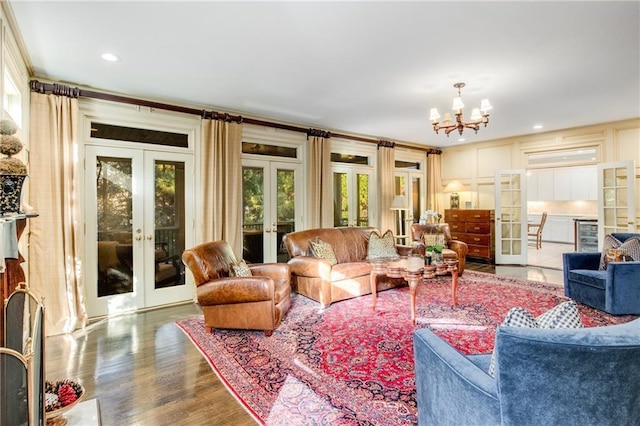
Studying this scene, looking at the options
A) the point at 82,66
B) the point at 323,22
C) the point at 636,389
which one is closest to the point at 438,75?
the point at 323,22

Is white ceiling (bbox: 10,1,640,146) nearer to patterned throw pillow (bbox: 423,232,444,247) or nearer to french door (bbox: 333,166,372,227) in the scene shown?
french door (bbox: 333,166,372,227)

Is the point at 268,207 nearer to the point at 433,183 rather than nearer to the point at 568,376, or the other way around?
the point at 433,183

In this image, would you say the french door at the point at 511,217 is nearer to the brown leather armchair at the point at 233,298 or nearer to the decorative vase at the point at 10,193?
the brown leather armchair at the point at 233,298

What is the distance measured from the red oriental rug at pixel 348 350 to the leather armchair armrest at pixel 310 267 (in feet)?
1.24

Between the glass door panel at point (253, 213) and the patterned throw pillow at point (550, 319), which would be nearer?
the patterned throw pillow at point (550, 319)

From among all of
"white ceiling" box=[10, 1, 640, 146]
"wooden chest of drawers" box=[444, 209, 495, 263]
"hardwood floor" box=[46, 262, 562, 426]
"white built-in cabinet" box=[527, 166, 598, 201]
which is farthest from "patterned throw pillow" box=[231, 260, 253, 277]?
"white built-in cabinet" box=[527, 166, 598, 201]

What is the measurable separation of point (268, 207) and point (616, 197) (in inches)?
239

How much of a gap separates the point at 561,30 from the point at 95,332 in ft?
17.3

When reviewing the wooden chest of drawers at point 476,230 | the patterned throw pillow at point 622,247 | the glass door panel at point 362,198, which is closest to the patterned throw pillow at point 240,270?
the glass door panel at point 362,198

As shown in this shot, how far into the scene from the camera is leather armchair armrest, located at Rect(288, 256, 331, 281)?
4.13 metres

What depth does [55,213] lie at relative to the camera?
3.48 meters

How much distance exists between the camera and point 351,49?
2984 mm

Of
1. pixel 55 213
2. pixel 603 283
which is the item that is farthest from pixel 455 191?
pixel 55 213

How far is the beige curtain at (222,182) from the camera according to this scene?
4539 mm
